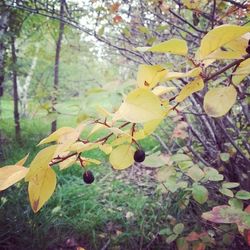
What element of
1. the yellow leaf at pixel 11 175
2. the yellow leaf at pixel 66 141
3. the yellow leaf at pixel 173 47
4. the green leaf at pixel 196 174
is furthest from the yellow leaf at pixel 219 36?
the green leaf at pixel 196 174

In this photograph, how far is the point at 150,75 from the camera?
50 centimetres

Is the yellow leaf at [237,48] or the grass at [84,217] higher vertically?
the yellow leaf at [237,48]

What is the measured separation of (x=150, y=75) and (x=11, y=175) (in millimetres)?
280

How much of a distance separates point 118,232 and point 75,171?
1438 millimetres

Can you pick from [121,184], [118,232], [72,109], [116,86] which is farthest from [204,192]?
[121,184]

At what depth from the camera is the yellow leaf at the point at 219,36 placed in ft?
1.38

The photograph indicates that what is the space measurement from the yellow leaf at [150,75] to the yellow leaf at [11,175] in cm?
24

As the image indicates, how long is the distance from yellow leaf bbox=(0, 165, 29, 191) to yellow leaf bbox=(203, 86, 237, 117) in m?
0.32

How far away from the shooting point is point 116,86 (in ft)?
2.08

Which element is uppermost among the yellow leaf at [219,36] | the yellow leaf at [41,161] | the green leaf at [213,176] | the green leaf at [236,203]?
the yellow leaf at [219,36]

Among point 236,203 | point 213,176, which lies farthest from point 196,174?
point 236,203

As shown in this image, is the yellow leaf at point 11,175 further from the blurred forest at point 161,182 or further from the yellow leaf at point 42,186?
the blurred forest at point 161,182

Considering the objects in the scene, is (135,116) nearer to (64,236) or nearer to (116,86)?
(116,86)

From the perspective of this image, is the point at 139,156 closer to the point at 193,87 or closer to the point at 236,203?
the point at 193,87
